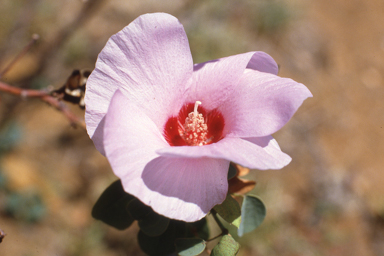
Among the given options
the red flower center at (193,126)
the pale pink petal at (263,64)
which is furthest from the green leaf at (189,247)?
the pale pink petal at (263,64)

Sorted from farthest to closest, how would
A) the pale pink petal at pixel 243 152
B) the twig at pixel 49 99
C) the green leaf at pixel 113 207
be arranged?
the twig at pixel 49 99 → the green leaf at pixel 113 207 → the pale pink petal at pixel 243 152

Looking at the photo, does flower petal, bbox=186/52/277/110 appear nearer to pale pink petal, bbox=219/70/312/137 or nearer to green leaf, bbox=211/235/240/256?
pale pink petal, bbox=219/70/312/137

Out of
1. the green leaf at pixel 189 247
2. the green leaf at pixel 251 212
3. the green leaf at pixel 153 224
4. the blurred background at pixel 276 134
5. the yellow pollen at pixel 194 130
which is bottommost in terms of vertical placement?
the blurred background at pixel 276 134

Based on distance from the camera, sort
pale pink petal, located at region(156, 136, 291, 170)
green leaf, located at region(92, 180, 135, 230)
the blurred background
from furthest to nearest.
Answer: the blurred background
green leaf, located at region(92, 180, 135, 230)
pale pink petal, located at region(156, 136, 291, 170)

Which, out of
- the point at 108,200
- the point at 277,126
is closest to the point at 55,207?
the point at 108,200

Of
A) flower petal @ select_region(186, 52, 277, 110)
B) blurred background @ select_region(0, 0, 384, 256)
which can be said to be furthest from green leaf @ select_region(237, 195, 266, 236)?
blurred background @ select_region(0, 0, 384, 256)

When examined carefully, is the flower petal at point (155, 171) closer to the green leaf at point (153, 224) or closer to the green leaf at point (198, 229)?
the green leaf at point (153, 224)

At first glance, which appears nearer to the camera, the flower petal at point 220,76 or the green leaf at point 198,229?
the flower petal at point 220,76
